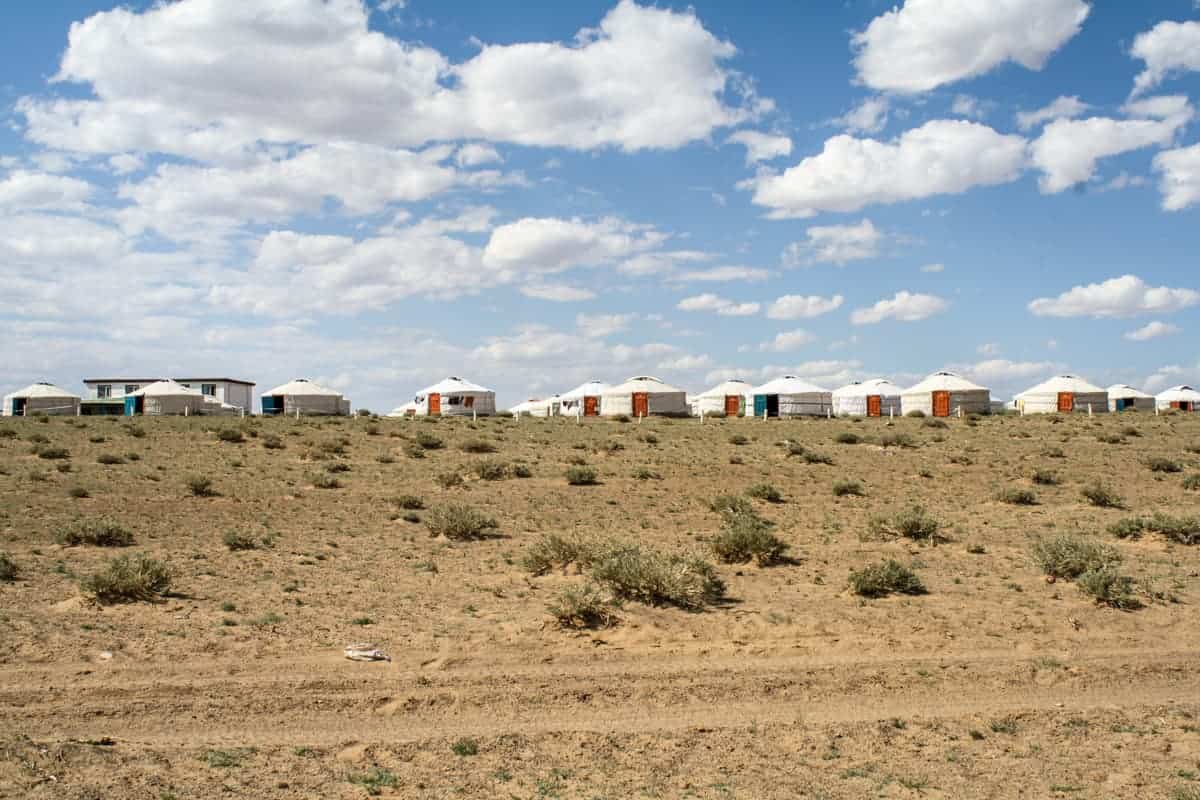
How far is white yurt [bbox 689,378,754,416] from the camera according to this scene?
230 ft

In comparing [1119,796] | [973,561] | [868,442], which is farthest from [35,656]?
[868,442]

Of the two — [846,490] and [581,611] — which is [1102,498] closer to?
[846,490]

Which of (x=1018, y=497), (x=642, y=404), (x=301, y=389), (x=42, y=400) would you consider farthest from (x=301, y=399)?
(x=1018, y=497)

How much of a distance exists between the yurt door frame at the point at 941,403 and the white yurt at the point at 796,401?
713 centimetres

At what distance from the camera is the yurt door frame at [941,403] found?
6161 centimetres

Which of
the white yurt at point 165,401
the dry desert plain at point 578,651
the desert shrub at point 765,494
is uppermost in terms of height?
the white yurt at point 165,401

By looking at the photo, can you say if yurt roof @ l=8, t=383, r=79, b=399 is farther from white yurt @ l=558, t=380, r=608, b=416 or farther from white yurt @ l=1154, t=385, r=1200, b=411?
white yurt @ l=1154, t=385, r=1200, b=411

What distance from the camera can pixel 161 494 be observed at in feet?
79.9

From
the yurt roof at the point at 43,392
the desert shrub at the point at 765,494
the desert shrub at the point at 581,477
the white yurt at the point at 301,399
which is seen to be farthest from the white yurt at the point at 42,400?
the desert shrub at the point at 765,494

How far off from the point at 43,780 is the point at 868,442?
109 ft

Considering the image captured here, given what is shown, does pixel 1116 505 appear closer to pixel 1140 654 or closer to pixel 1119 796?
pixel 1140 654

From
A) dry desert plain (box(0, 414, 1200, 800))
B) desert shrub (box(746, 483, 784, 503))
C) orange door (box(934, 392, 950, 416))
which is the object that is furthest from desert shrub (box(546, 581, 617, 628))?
orange door (box(934, 392, 950, 416))

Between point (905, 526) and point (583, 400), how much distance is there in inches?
2084

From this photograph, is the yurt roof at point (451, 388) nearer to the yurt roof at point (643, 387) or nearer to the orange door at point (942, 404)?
the yurt roof at point (643, 387)
